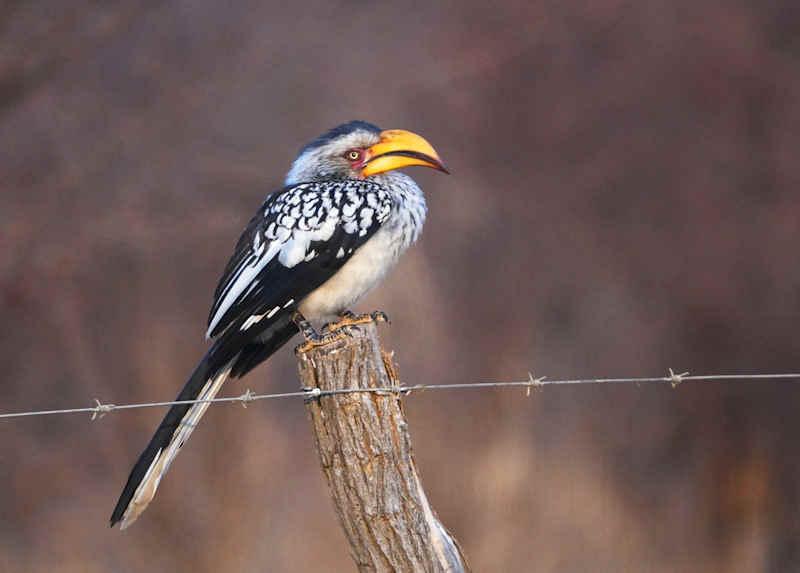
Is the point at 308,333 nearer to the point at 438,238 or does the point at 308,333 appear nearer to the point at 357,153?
the point at 357,153

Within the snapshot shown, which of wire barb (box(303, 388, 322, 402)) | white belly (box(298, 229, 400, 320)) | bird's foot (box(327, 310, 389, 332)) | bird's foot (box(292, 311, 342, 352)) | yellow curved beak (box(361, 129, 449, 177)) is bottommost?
wire barb (box(303, 388, 322, 402))

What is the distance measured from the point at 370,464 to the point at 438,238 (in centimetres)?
223

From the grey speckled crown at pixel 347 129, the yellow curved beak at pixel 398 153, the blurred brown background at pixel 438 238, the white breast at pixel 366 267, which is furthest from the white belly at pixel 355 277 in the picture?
the blurred brown background at pixel 438 238

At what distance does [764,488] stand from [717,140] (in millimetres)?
1350

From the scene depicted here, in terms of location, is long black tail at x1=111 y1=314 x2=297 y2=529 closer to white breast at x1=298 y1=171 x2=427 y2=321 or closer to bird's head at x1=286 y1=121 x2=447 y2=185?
white breast at x1=298 y1=171 x2=427 y2=321

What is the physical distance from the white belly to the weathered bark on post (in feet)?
1.59

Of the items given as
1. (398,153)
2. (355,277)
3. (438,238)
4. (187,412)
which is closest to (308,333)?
(355,277)

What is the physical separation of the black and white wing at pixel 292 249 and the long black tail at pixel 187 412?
0.07m

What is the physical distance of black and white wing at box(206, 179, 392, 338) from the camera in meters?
2.30

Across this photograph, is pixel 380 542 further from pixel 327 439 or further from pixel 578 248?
pixel 578 248

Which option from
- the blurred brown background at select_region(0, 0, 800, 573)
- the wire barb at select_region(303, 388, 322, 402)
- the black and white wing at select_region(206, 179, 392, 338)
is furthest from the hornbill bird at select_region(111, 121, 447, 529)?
the blurred brown background at select_region(0, 0, 800, 573)

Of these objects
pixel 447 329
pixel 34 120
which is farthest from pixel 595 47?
pixel 34 120

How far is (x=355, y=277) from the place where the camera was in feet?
8.00

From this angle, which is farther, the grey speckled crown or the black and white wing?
the grey speckled crown
